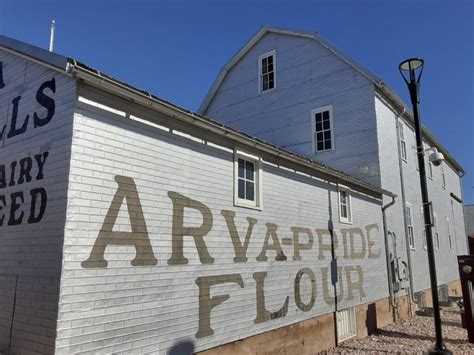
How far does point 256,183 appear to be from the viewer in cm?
855

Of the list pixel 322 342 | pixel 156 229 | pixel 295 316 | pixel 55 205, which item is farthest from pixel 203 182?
pixel 322 342

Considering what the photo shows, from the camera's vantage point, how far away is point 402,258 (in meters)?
15.2

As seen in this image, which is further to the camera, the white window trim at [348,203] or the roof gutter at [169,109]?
the white window trim at [348,203]

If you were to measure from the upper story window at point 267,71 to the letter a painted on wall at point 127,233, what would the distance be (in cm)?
1301

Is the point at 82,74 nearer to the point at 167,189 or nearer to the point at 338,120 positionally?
the point at 167,189

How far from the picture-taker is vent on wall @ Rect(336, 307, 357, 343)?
10.6m

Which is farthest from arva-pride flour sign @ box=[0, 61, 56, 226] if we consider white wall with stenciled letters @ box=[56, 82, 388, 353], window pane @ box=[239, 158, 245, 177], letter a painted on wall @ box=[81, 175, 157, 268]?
window pane @ box=[239, 158, 245, 177]

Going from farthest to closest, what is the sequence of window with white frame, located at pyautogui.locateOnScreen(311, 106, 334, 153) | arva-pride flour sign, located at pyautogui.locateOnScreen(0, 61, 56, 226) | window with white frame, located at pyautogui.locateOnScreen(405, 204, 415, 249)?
window with white frame, located at pyautogui.locateOnScreen(405, 204, 415, 249) → window with white frame, located at pyautogui.locateOnScreen(311, 106, 334, 153) → arva-pride flour sign, located at pyautogui.locateOnScreen(0, 61, 56, 226)

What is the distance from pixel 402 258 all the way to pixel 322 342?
23.2 ft

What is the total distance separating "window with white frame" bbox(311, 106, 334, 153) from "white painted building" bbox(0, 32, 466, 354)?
733 centimetres

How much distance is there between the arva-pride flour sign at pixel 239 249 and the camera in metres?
5.68

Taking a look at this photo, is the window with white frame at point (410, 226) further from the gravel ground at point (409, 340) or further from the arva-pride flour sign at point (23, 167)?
the arva-pride flour sign at point (23, 167)

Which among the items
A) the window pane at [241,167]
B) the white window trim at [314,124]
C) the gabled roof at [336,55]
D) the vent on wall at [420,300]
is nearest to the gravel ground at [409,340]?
the vent on wall at [420,300]

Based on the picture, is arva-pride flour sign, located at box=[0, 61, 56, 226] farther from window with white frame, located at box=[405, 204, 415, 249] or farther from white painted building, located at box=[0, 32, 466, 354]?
window with white frame, located at box=[405, 204, 415, 249]
